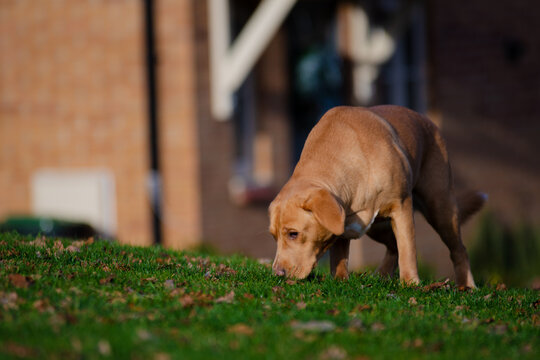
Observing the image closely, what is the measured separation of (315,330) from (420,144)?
108 inches

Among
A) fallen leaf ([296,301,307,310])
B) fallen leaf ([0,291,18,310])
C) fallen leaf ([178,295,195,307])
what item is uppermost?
fallen leaf ([0,291,18,310])

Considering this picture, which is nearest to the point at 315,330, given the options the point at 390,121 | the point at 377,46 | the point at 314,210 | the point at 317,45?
the point at 314,210

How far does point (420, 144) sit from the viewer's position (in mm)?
6258

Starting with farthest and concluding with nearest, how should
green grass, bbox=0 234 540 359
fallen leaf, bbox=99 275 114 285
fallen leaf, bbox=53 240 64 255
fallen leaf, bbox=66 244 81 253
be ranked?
fallen leaf, bbox=66 244 81 253, fallen leaf, bbox=53 240 64 255, fallen leaf, bbox=99 275 114 285, green grass, bbox=0 234 540 359

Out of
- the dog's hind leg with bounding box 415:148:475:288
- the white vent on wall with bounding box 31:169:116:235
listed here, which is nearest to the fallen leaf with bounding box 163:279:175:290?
the dog's hind leg with bounding box 415:148:475:288

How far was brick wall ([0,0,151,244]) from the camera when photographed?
11562mm

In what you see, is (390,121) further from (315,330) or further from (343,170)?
(315,330)

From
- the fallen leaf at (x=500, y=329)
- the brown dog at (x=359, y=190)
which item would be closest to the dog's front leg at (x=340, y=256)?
the brown dog at (x=359, y=190)

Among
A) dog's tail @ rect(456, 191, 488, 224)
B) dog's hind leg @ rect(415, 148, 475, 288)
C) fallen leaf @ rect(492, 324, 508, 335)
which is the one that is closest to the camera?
fallen leaf @ rect(492, 324, 508, 335)

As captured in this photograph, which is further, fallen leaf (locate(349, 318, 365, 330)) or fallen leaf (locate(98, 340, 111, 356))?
fallen leaf (locate(349, 318, 365, 330))

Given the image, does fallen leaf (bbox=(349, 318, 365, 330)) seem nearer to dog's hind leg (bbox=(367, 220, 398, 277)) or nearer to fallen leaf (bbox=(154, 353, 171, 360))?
fallen leaf (bbox=(154, 353, 171, 360))

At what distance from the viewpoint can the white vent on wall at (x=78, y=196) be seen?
38.4 ft

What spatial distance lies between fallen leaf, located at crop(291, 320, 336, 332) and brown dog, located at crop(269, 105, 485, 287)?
1.18 m

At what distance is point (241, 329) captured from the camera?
3.89m
